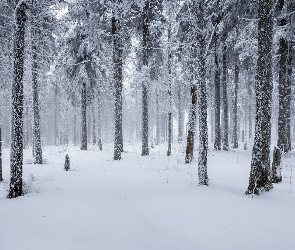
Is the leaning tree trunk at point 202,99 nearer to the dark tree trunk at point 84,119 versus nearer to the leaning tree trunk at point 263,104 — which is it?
the leaning tree trunk at point 263,104

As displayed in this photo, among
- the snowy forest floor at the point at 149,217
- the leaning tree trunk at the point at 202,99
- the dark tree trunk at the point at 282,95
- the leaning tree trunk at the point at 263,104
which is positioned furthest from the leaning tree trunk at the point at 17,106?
the dark tree trunk at the point at 282,95

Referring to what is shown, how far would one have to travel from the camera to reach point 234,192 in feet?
21.8

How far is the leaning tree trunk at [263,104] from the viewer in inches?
244

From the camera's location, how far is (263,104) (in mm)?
6188

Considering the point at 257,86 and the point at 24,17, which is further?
the point at 24,17

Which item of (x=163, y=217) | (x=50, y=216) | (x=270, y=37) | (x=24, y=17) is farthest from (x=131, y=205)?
(x=24, y=17)

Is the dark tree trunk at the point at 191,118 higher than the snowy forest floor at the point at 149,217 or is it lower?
higher

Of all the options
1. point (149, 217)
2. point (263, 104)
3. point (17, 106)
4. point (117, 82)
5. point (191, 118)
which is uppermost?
point (117, 82)

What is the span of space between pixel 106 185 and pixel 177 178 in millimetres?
2638

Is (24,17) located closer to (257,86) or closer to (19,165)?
(19,165)

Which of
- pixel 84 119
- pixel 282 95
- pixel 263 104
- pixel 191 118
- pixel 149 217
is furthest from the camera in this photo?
pixel 84 119

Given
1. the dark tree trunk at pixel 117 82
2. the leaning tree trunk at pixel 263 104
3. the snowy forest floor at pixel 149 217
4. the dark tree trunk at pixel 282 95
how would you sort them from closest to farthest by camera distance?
the snowy forest floor at pixel 149 217 → the leaning tree trunk at pixel 263 104 → the dark tree trunk at pixel 282 95 → the dark tree trunk at pixel 117 82

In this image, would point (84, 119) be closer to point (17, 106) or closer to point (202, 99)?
point (17, 106)

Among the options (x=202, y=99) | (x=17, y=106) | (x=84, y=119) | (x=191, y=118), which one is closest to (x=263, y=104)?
(x=202, y=99)
